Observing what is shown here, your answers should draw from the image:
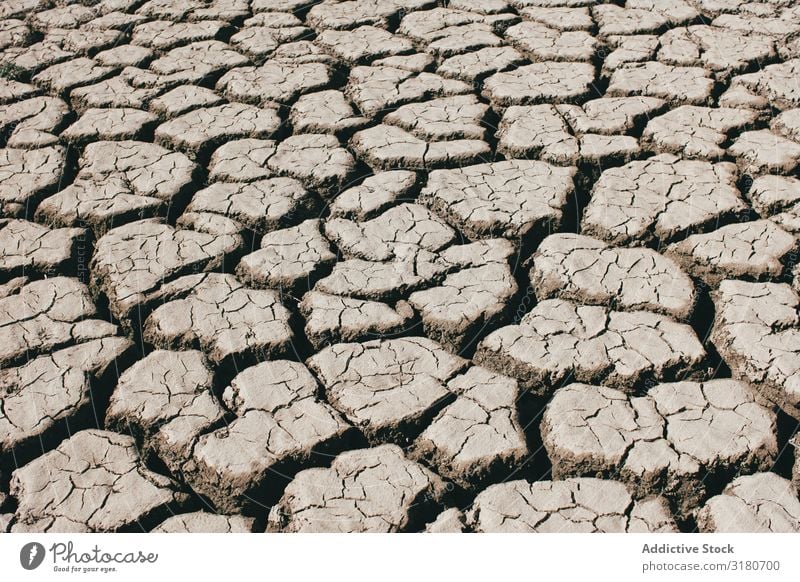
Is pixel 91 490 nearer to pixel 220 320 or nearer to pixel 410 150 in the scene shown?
pixel 220 320

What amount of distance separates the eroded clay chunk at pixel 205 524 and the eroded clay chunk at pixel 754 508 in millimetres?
956

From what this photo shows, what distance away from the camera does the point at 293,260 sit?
7.75 feet

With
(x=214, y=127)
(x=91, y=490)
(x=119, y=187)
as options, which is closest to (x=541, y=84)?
(x=214, y=127)

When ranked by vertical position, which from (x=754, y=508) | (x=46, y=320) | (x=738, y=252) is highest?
(x=46, y=320)

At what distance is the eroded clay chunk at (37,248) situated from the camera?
2.40 m

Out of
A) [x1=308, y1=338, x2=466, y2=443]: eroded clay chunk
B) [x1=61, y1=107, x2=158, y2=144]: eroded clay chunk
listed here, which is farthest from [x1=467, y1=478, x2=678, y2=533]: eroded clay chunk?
[x1=61, y1=107, x2=158, y2=144]: eroded clay chunk

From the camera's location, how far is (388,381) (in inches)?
78.1

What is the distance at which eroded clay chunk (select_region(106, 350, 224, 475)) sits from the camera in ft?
6.13

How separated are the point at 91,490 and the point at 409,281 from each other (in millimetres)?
972

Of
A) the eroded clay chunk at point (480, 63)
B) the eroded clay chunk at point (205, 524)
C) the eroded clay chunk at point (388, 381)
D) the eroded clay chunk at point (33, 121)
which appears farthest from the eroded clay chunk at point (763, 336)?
the eroded clay chunk at point (33, 121)

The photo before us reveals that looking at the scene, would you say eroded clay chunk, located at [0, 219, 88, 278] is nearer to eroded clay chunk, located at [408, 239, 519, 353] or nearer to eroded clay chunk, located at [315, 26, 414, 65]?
eroded clay chunk, located at [408, 239, 519, 353]

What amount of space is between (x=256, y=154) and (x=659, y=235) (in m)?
1.40

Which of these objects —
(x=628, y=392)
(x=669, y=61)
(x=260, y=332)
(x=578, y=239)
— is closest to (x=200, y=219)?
(x=260, y=332)

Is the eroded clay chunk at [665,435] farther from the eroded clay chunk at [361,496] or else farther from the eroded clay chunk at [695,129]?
the eroded clay chunk at [695,129]
